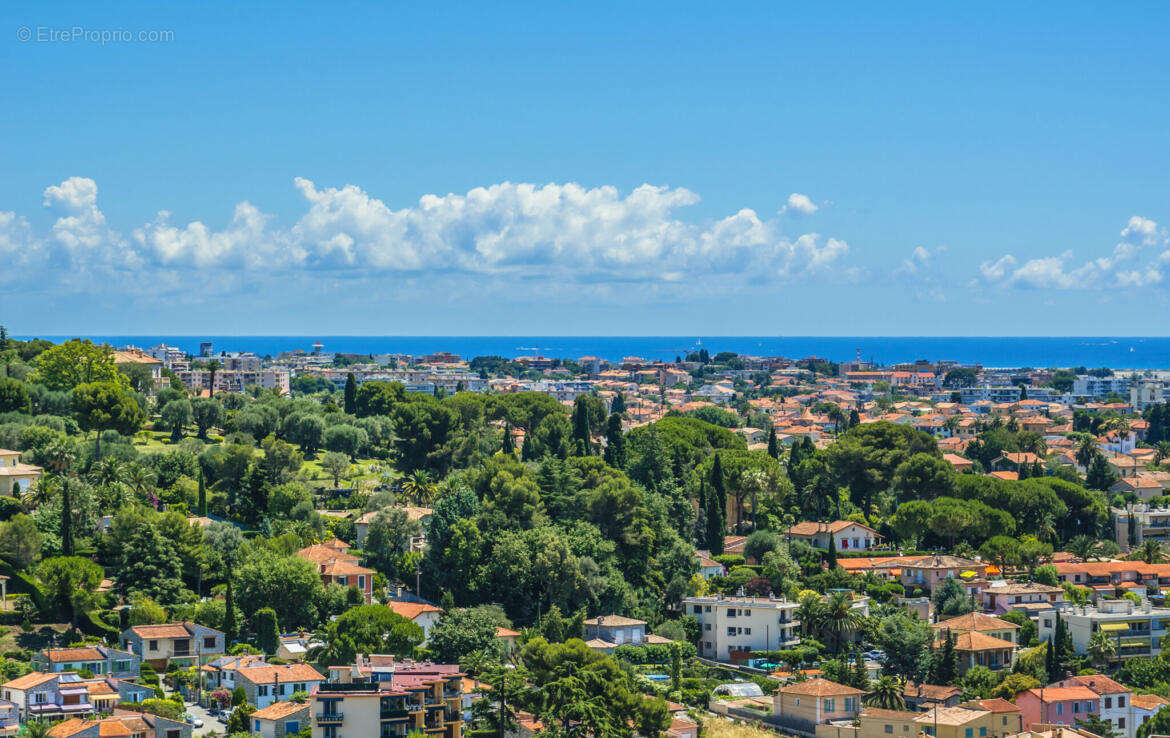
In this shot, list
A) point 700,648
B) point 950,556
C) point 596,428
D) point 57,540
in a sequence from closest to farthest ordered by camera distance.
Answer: point 57,540 < point 700,648 < point 950,556 < point 596,428

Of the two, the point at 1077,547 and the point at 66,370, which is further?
the point at 66,370

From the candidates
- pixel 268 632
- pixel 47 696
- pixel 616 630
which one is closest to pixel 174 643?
pixel 268 632

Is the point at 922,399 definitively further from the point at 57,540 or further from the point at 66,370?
the point at 57,540

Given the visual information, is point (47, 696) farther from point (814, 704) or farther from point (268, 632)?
point (814, 704)

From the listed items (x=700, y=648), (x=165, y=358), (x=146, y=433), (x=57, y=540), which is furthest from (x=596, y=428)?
(x=165, y=358)

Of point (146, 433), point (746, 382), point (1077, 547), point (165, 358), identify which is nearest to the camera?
point (1077, 547)

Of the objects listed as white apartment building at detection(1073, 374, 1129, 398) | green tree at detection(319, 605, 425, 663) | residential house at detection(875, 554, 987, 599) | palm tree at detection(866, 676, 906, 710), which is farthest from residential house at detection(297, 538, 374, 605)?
white apartment building at detection(1073, 374, 1129, 398)

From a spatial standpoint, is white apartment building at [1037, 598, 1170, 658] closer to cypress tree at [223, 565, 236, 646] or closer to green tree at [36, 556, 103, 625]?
cypress tree at [223, 565, 236, 646]
